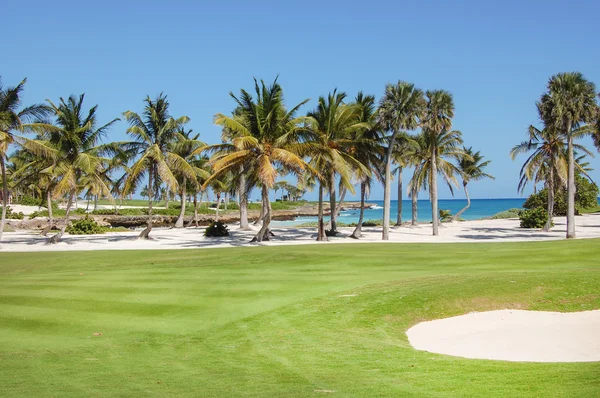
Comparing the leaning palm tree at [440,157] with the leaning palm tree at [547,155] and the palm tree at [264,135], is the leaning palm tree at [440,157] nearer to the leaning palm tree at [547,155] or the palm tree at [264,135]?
the leaning palm tree at [547,155]

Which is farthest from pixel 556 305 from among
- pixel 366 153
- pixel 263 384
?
pixel 366 153

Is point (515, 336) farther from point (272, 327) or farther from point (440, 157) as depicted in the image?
point (440, 157)

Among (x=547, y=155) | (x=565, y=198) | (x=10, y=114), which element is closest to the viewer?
(x=10, y=114)

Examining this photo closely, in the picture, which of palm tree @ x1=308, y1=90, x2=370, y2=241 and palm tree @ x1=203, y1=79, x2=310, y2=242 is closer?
palm tree @ x1=203, y1=79, x2=310, y2=242

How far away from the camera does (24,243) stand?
1537 inches

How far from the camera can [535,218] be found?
173ft

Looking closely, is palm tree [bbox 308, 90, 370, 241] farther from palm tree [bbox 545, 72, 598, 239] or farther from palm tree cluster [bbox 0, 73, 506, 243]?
palm tree [bbox 545, 72, 598, 239]

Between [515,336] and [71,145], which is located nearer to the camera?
[515,336]

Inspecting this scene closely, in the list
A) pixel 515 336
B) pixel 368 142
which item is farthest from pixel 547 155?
pixel 515 336

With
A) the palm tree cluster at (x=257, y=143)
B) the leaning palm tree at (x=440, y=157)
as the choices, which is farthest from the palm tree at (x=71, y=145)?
the leaning palm tree at (x=440, y=157)

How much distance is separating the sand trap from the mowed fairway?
0.58 meters

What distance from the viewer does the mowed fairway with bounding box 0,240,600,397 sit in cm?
776

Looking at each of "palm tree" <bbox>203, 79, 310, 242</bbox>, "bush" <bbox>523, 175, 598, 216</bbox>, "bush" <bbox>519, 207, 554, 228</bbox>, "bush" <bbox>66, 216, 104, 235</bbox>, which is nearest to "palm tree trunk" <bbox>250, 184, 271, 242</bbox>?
"palm tree" <bbox>203, 79, 310, 242</bbox>

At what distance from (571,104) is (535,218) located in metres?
17.4
